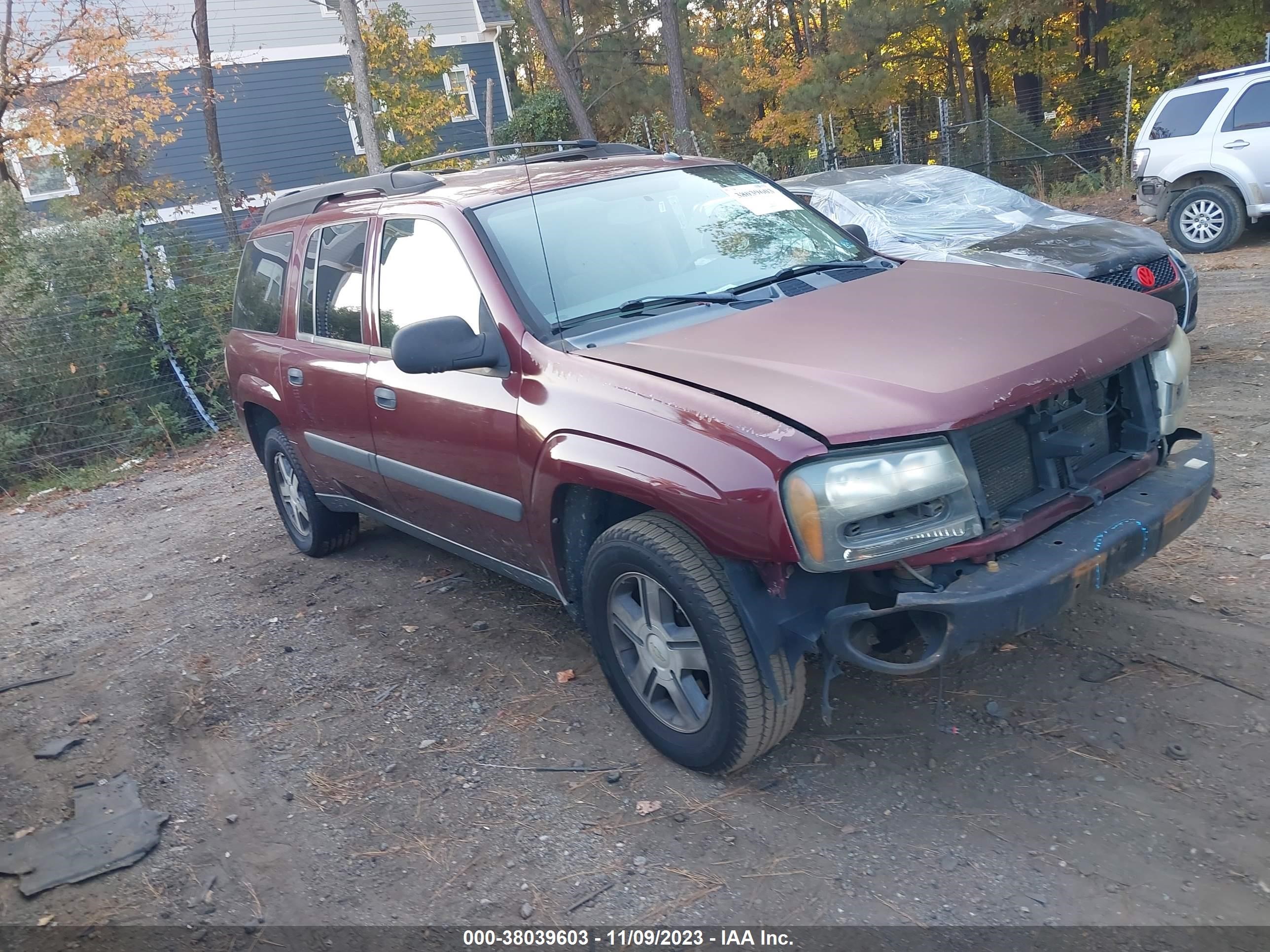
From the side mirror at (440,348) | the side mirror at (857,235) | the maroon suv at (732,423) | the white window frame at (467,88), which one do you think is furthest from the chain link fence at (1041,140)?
the side mirror at (440,348)

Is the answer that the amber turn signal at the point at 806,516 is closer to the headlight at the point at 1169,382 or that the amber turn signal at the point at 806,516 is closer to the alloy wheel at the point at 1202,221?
the headlight at the point at 1169,382

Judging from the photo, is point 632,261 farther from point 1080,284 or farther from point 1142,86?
point 1142,86

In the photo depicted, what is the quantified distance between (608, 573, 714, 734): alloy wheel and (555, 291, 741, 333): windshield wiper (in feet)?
3.23

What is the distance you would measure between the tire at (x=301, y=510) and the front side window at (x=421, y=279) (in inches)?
63.4

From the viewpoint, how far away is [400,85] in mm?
19141

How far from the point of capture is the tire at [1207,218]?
11258mm

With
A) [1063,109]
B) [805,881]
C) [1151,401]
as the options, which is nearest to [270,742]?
[805,881]

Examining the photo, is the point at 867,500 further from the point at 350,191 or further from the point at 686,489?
the point at 350,191

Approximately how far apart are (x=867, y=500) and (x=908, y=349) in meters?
0.63

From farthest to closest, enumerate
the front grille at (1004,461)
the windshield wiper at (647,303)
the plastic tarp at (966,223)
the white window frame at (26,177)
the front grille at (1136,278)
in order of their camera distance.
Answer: the white window frame at (26,177) < the plastic tarp at (966,223) < the front grille at (1136,278) < the windshield wiper at (647,303) < the front grille at (1004,461)

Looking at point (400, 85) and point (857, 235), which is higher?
point (400, 85)

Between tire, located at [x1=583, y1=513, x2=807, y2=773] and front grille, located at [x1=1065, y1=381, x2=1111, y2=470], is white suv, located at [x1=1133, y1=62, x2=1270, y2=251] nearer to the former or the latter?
front grille, located at [x1=1065, y1=381, x2=1111, y2=470]

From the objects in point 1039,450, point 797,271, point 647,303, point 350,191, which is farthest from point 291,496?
point 1039,450

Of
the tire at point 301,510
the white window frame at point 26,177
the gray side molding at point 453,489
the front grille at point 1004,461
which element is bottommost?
the tire at point 301,510
